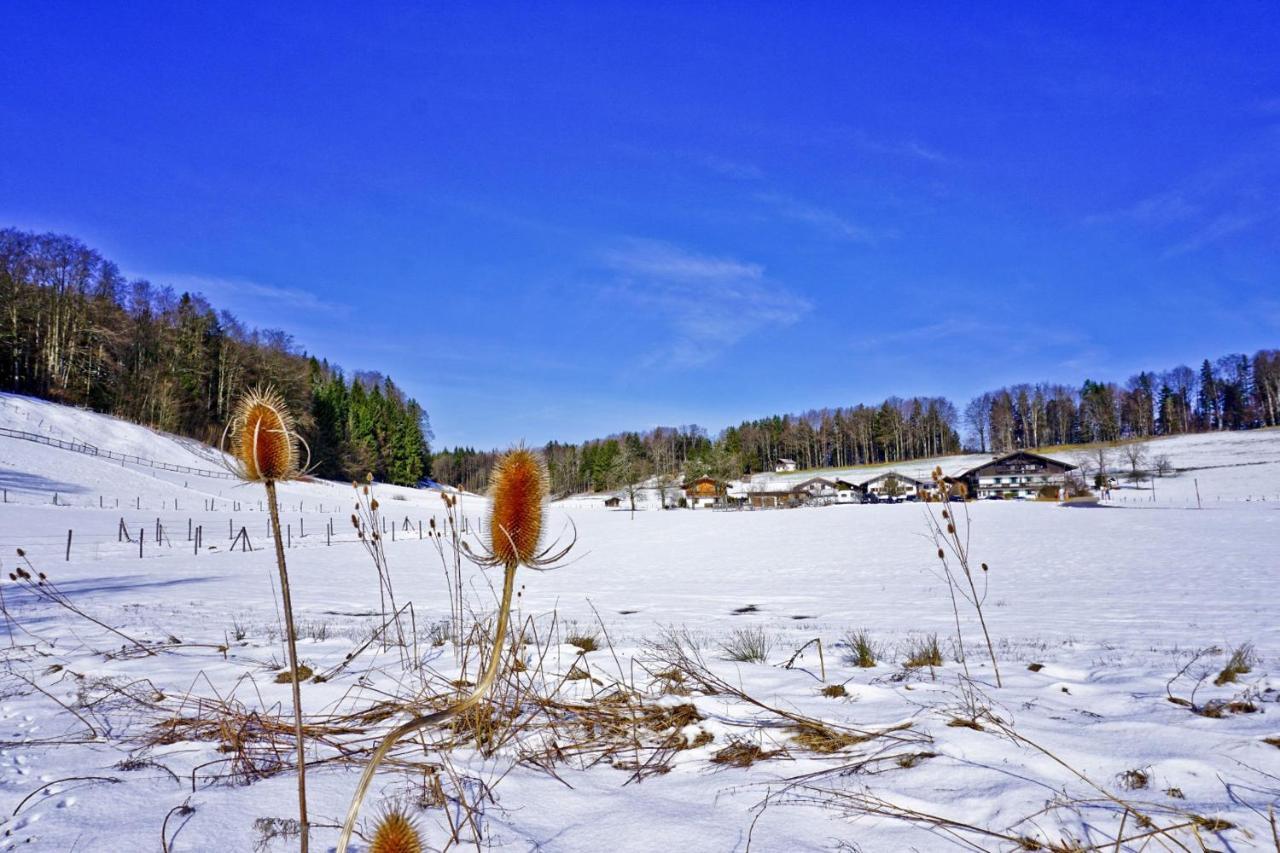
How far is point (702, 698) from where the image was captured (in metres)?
3.98

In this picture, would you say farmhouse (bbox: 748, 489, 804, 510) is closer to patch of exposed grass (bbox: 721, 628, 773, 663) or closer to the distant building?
the distant building

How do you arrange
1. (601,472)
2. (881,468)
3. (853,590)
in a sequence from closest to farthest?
1. (853,590)
2. (601,472)
3. (881,468)

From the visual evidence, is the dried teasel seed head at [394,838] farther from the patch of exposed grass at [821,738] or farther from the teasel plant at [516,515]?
the patch of exposed grass at [821,738]

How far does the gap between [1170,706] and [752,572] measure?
66.1 ft

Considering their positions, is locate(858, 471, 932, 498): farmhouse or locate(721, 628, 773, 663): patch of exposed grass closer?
locate(721, 628, 773, 663): patch of exposed grass

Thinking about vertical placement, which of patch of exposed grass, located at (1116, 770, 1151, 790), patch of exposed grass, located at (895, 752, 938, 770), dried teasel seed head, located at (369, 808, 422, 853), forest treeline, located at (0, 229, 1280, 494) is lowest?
patch of exposed grass, located at (895, 752, 938, 770)

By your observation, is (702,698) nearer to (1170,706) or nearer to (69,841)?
(1170,706)

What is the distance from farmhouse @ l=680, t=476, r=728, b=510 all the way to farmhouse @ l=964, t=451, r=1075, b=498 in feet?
116

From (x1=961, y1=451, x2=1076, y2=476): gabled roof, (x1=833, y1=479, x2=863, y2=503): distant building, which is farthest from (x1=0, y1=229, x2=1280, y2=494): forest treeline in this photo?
(x1=961, y1=451, x2=1076, y2=476): gabled roof

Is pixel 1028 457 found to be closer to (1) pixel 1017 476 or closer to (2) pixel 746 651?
(1) pixel 1017 476

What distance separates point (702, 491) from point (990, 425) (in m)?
68.0

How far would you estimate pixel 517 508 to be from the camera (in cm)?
205

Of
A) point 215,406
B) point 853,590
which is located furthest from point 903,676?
point 215,406

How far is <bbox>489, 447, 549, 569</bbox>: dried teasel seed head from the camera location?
1.94m
